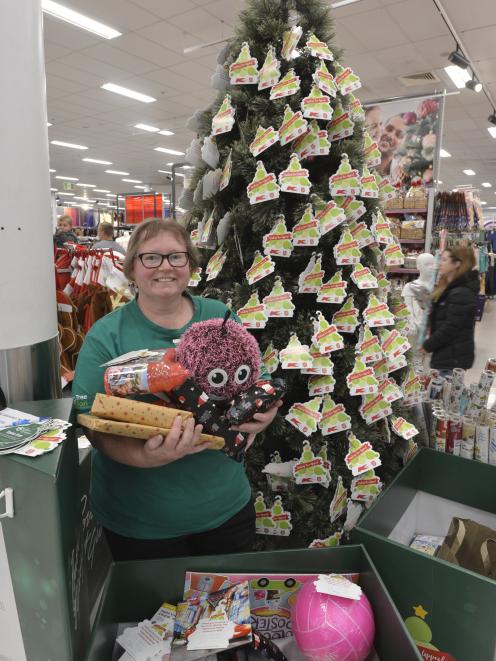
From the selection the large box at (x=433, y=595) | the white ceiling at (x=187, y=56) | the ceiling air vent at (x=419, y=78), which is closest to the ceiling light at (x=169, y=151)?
the white ceiling at (x=187, y=56)

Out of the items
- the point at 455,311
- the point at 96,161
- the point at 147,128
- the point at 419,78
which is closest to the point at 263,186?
the point at 455,311

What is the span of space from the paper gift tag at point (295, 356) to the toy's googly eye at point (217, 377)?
0.80 m

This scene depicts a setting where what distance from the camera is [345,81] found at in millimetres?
1693

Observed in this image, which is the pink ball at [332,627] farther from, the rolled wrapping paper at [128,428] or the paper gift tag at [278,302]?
the paper gift tag at [278,302]

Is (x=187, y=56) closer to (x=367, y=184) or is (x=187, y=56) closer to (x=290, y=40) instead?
(x=290, y=40)

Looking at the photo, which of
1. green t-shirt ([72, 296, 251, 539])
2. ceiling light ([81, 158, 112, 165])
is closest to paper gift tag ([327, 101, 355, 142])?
green t-shirt ([72, 296, 251, 539])

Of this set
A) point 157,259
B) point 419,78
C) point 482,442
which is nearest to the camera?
point 157,259

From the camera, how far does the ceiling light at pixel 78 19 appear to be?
15.8ft

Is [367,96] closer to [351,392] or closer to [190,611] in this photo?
[351,392]

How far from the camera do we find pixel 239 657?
0.90m

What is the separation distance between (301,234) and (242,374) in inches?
35.4

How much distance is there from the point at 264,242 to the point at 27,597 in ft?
4.14

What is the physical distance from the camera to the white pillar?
990mm

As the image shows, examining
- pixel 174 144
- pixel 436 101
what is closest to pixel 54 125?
pixel 174 144
